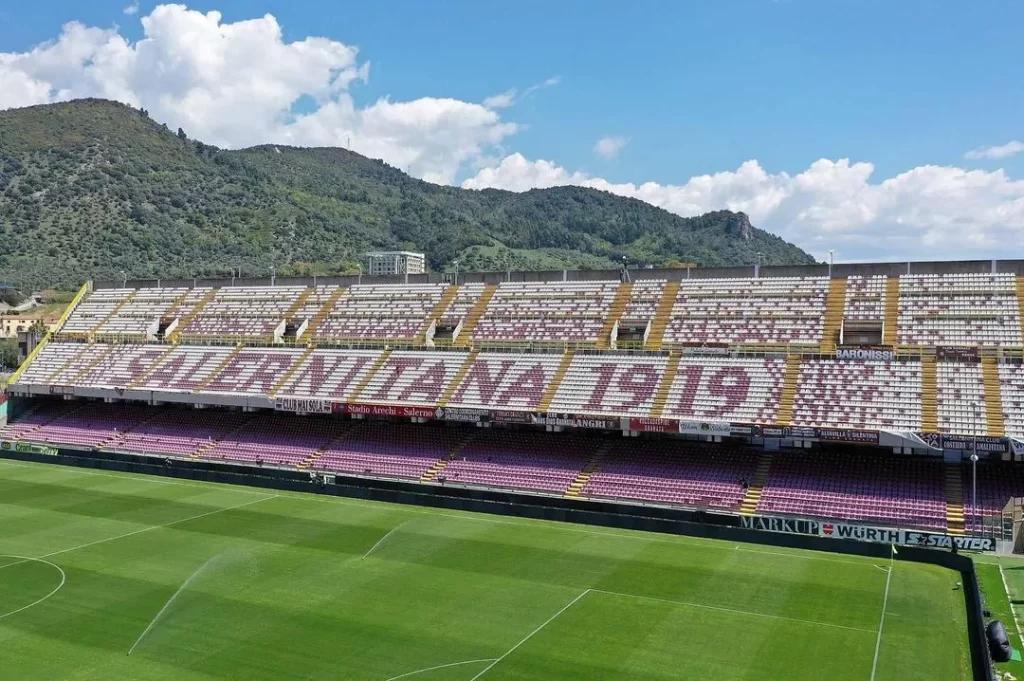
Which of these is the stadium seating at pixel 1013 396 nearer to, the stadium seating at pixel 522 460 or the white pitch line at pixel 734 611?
the white pitch line at pixel 734 611

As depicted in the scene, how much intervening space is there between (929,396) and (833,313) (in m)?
8.33

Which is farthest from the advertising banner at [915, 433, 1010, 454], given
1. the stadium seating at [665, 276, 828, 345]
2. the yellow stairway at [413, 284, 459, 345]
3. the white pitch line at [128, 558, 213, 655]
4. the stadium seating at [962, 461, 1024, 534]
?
the yellow stairway at [413, 284, 459, 345]

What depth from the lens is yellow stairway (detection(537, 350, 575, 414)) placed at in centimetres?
4475

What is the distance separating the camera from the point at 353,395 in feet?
164

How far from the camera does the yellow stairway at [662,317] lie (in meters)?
47.8

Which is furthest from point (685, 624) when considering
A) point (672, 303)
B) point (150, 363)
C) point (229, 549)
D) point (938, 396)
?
point (150, 363)

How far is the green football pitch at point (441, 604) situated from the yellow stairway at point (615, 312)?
604 inches

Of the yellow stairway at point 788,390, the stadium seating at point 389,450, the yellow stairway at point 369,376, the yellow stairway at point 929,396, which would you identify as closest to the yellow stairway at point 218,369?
the yellow stairway at point 369,376

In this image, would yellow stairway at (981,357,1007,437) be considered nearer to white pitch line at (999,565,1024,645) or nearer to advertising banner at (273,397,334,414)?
white pitch line at (999,565,1024,645)

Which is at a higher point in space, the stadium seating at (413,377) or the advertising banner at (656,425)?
the stadium seating at (413,377)

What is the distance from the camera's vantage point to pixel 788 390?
134ft

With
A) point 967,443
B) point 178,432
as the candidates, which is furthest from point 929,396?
point 178,432

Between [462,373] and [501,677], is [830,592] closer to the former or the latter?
[501,677]

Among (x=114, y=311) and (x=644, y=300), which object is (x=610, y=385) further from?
(x=114, y=311)
